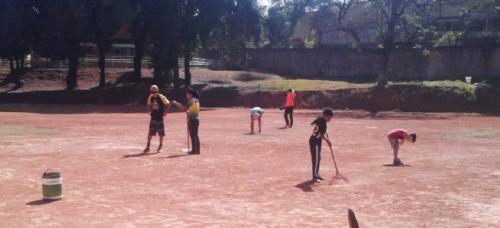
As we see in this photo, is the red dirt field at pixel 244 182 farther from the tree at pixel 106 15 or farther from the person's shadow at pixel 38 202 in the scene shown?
the tree at pixel 106 15

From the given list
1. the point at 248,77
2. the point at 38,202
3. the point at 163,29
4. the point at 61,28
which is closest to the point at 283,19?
the point at 248,77

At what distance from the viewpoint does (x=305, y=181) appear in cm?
1313

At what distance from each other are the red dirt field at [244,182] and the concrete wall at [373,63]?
33.3 meters

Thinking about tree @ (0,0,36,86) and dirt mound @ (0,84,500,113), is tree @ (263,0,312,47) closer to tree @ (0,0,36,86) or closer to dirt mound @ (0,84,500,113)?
dirt mound @ (0,84,500,113)

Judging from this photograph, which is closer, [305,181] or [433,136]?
[305,181]

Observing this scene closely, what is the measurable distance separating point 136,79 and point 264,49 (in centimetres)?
2119

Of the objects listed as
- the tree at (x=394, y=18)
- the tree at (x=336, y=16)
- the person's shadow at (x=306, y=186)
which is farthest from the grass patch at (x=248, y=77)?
the person's shadow at (x=306, y=186)

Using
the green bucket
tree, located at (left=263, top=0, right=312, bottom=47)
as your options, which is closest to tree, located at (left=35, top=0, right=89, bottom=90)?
tree, located at (left=263, top=0, right=312, bottom=47)

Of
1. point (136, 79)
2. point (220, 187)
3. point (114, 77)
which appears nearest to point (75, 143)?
point (220, 187)

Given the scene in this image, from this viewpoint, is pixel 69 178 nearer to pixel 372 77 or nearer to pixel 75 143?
pixel 75 143

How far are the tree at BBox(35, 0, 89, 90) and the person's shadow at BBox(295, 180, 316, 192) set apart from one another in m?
36.0

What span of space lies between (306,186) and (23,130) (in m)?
→ 16.8

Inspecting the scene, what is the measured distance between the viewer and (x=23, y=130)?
25.1m

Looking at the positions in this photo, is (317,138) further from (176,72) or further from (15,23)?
(15,23)
